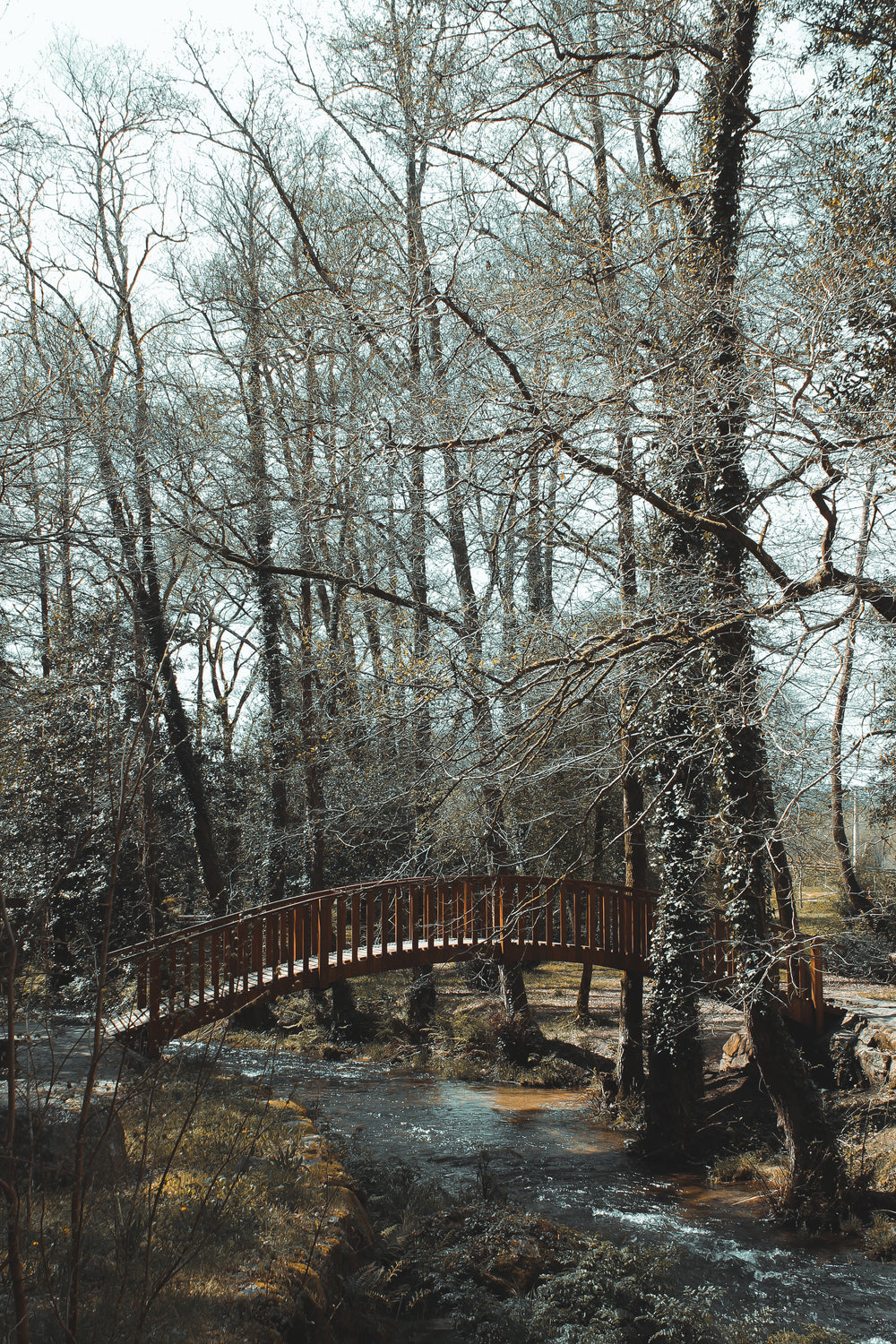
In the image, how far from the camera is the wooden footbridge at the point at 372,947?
7812mm

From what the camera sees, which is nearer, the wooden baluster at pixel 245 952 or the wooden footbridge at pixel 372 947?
the wooden footbridge at pixel 372 947

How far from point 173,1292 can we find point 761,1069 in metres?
5.34

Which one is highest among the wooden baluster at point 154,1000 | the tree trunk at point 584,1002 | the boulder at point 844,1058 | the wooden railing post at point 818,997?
the wooden baluster at point 154,1000

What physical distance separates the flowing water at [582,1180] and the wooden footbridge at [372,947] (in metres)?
1.04

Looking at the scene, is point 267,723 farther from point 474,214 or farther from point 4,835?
point 474,214

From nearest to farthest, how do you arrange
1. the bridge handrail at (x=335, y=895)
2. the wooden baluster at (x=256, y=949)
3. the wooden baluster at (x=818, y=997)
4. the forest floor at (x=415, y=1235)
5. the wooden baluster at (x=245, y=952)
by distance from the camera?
the forest floor at (x=415, y=1235) → the bridge handrail at (x=335, y=895) → the wooden baluster at (x=245, y=952) → the wooden baluster at (x=256, y=949) → the wooden baluster at (x=818, y=997)

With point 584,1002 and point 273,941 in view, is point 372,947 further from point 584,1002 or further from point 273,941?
point 584,1002

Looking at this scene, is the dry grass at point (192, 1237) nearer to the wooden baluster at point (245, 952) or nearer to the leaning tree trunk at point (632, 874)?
the wooden baluster at point (245, 952)

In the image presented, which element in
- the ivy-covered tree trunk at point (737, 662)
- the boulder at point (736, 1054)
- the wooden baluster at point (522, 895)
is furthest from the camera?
the wooden baluster at point (522, 895)

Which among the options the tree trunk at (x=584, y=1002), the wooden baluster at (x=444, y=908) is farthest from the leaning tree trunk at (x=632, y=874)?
the tree trunk at (x=584, y=1002)

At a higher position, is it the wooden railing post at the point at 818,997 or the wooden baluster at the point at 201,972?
the wooden baluster at the point at 201,972

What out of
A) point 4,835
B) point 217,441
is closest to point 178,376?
point 217,441

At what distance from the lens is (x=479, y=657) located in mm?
7828

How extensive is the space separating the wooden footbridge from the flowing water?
1.04m
